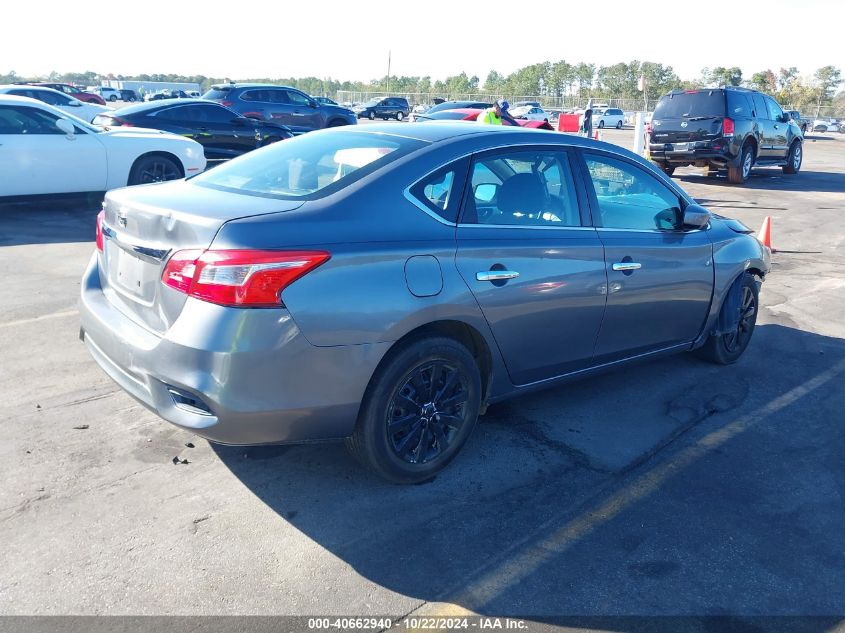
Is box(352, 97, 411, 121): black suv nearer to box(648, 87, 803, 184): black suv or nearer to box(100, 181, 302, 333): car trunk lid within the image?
box(648, 87, 803, 184): black suv

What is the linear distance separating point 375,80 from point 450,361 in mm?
143460

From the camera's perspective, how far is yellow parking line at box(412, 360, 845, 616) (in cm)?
304

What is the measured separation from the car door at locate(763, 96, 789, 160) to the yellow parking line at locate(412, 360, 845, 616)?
15632mm

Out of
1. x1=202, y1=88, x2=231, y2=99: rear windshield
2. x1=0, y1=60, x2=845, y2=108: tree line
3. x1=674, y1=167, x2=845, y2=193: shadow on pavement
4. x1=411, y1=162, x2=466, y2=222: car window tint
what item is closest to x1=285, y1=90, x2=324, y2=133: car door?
x1=202, y1=88, x2=231, y2=99: rear windshield

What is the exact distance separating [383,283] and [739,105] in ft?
52.3

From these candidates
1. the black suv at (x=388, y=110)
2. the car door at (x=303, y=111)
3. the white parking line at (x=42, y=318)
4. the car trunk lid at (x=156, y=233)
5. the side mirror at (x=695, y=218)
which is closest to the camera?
the car trunk lid at (x=156, y=233)

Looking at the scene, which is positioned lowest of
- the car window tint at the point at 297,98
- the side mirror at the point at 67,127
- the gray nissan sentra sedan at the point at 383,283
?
the gray nissan sentra sedan at the point at 383,283

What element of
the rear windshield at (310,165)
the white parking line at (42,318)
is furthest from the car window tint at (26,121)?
the rear windshield at (310,165)

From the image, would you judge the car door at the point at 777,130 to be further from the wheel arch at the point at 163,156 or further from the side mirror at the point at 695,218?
the side mirror at the point at 695,218

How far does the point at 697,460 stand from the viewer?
4.29 m

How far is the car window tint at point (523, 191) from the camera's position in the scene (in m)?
4.05

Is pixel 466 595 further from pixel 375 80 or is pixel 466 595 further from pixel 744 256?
pixel 375 80

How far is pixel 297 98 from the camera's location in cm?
2295

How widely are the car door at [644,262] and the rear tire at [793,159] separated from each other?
1664 centimetres
